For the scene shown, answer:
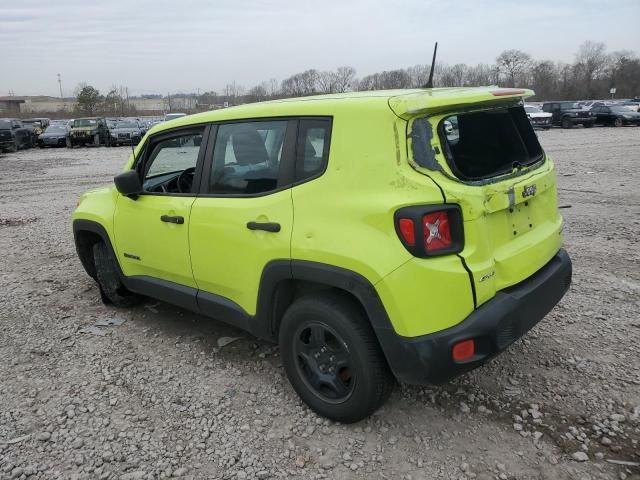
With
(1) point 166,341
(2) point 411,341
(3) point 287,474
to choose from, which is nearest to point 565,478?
(2) point 411,341

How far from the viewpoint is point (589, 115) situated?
31.2 metres

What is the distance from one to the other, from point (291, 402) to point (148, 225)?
1.71 m

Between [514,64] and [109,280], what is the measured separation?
97336 mm

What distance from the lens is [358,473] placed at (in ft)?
8.68

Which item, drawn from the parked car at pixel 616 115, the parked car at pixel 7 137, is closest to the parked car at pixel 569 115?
the parked car at pixel 616 115

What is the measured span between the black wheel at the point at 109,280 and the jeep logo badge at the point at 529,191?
3.46 m

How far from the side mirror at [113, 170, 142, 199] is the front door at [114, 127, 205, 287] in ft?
0.43

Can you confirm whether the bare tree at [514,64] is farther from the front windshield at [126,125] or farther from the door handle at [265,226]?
the door handle at [265,226]

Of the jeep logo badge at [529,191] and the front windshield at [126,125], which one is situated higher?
the front windshield at [126,125]

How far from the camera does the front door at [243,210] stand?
118 inches

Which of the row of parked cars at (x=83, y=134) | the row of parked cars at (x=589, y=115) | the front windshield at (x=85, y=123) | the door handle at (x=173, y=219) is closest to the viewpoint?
the door handle at (x=173, y=219)

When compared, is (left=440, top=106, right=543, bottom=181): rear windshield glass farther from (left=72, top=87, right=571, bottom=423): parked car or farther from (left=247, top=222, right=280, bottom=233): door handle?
(left=247, top=222, right=280, bottom=233): door handle

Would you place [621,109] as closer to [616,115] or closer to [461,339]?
[616,115]

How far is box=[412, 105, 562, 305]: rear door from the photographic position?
2.52 m
